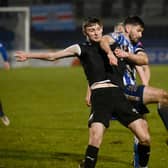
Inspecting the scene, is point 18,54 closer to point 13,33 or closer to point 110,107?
point 110,107

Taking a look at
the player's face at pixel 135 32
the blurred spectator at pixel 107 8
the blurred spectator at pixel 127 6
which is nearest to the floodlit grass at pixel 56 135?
the player's face at pixel 135 32

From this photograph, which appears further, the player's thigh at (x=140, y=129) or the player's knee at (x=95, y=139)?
the player's thigh at (x=140, y=129)

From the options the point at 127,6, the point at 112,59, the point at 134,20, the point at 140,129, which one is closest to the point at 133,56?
the point at 112,59

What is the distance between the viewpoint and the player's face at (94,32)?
940cm

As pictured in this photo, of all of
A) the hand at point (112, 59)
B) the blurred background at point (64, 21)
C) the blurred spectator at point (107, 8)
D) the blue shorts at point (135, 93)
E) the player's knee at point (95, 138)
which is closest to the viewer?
the hand at point (112, 59)

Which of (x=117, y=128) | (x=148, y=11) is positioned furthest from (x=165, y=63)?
(x=117, y=128)

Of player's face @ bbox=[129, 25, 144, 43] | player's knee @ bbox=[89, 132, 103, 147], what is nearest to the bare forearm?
player's face @ bbox=[129, 25, 144, 43]

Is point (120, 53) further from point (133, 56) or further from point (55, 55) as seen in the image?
point (55, 55)

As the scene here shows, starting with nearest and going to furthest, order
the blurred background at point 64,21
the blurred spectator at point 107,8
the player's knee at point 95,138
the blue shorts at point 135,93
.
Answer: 1. the player's knee at point 95,138
2. the blue shorts at point 135,93
3. the blurred background at point 64,21
4. the blurred spectator at point 107,8

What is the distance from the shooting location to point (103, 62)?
31.4 feet

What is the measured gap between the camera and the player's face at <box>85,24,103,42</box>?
9405 mm

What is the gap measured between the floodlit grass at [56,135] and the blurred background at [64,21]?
89.1ft

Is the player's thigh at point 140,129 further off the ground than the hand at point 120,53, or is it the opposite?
the hand at point 120,53

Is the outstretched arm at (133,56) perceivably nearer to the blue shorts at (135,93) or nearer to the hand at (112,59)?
the hand at (112,59)
